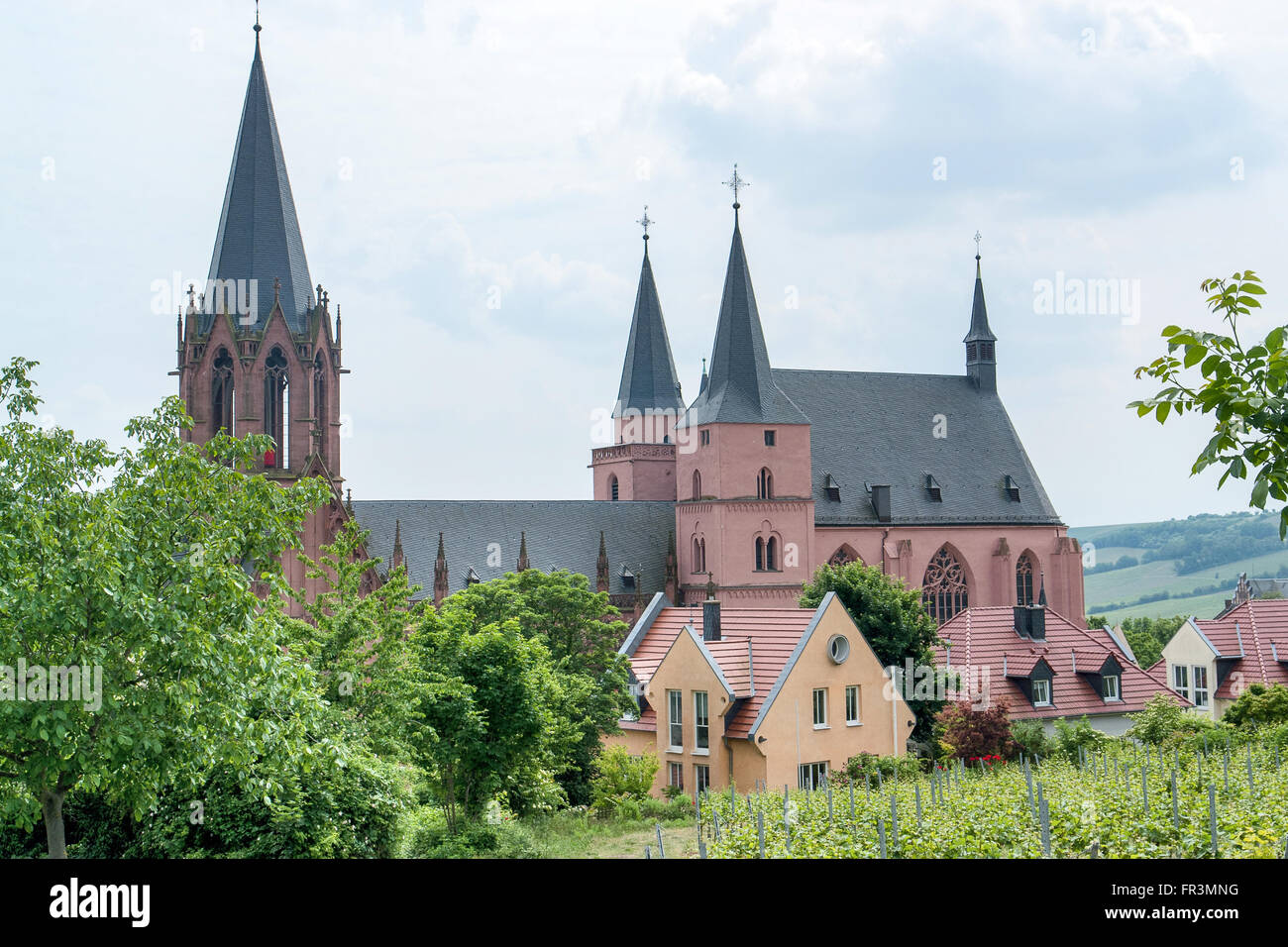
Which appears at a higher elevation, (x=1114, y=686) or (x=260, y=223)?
(x=260, y=223)

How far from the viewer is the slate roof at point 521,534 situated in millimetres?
65250

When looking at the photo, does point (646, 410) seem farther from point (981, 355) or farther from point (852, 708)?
point (852, 708)

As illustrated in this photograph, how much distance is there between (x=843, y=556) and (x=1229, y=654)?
79.9 ft

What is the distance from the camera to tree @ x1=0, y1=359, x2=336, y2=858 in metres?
14.6

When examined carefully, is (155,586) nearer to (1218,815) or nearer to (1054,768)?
(1218,815)

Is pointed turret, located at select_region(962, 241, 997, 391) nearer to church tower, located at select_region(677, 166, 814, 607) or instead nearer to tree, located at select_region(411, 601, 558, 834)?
church tower, located at select_region(677, 166, 814, 607)

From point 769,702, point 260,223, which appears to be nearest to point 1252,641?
point 769,702

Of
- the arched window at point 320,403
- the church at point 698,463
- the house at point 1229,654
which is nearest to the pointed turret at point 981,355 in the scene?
the church at point 698,463

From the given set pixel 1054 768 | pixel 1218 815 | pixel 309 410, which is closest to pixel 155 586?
pixel 1218 815

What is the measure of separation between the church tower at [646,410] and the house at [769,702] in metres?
46.5

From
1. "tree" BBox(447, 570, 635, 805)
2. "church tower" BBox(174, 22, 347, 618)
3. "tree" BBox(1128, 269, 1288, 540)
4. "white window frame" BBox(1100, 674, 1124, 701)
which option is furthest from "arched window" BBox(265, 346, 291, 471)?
"tree" BBox(1128, 269, 1288, 540)

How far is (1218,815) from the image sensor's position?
16.6 meters

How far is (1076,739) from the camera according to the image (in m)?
36.4
